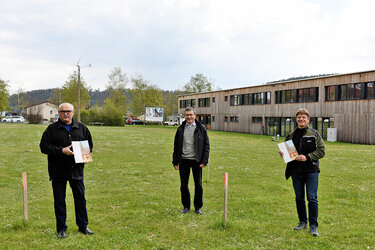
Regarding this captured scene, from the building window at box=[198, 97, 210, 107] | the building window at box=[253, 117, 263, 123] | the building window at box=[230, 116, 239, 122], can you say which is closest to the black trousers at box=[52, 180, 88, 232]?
the building window at box=[253, 117, 263, 123]

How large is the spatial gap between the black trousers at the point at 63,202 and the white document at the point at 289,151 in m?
3.76

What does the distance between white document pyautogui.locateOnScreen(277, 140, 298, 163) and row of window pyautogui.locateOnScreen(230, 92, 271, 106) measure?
129ft

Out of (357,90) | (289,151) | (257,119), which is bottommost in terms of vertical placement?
(289,151)

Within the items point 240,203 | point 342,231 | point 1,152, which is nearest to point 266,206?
point 240,203

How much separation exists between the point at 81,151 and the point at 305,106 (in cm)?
3561

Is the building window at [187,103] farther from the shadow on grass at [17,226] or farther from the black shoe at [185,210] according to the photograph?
the shadow on grass at [17,226]

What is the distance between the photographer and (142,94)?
307 ft

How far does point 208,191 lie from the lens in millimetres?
9719

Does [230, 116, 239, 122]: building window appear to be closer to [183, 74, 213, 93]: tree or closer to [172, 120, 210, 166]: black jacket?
[183, 74, 213, 93]: tree

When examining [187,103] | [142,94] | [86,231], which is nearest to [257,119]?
[187,103]

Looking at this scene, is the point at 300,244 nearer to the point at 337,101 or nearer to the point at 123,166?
the point at 123,166

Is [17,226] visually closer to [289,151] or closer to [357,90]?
[289,151]

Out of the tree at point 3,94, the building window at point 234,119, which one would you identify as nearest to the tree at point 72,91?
the tree at point 3,94

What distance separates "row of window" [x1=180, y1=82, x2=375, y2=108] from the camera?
101 ft
